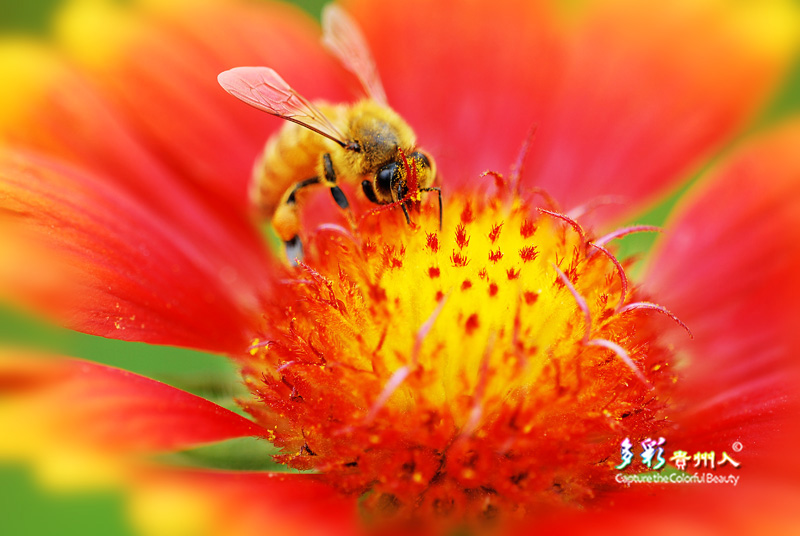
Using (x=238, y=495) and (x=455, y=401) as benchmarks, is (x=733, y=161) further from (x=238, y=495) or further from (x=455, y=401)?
(x=238, y=495)

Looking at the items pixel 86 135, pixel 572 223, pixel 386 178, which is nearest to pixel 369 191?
pixel 386 178

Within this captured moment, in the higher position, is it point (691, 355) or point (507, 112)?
point (507, 112)

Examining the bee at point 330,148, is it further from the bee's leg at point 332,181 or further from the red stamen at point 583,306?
the red stamen at point 583,306

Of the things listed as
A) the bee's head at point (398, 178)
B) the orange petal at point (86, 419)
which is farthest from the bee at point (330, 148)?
the orange petal at point (86, 419)

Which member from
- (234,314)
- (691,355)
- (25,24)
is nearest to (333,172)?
(234,314)

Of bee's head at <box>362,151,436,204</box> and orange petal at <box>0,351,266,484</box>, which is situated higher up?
bee's head at <box>362,151,436,204</box>

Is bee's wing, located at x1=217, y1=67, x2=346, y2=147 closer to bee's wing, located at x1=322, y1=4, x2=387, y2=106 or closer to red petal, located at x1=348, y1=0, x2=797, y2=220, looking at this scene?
bee's wing, located at x1=322, y1=4, x2=387, y2=106

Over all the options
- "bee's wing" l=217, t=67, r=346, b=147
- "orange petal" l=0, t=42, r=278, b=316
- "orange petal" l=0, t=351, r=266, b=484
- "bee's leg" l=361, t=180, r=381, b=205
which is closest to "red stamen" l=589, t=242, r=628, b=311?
"bee's leg" l=361, t=180, r=381, b=205
